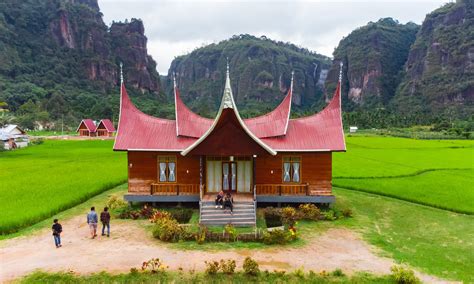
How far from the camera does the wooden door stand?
62.3 feet

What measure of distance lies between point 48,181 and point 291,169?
15.1 metres

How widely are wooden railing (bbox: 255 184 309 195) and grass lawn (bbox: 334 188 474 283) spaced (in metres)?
2.46

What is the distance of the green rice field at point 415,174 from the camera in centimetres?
2017

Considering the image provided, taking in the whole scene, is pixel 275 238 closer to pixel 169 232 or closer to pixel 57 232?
pixel 169 232

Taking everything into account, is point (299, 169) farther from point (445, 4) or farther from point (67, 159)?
point (445, 4)

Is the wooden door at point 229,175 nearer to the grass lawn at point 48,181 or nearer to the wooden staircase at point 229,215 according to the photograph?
the wooden staircase at point 229,215

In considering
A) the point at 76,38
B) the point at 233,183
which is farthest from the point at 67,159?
the point at 76,38

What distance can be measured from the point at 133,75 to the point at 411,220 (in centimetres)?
14633

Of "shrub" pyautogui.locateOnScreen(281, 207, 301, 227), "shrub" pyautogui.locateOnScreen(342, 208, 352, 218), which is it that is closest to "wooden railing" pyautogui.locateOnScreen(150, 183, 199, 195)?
"shrub" pyautogui.locateOnScreen(281, 207, 301, 227)

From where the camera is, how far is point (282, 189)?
61.6 feet

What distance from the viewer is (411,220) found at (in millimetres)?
16797

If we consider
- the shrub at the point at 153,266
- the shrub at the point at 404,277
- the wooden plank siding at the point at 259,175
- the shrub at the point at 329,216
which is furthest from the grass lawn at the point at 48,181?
the shrub at the point at 404,277

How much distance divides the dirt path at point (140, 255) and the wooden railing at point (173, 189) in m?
4.22

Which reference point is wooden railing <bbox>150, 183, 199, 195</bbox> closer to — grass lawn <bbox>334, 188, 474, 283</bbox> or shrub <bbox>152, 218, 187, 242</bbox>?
shrub <bbox>152, 218, 187, 242</bbox>
